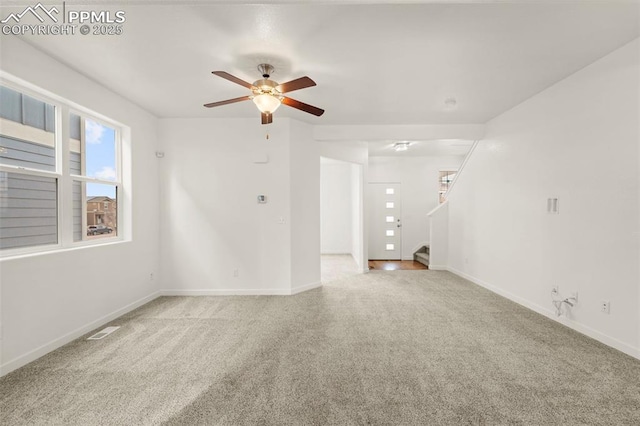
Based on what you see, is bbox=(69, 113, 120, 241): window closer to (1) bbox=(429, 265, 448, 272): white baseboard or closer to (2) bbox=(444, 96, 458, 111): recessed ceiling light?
(2) bbox=(444, 96, 458, 111): recessed ceiling light

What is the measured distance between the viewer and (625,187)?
2.46 m

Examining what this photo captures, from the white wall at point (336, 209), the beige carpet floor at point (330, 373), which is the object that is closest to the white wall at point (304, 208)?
the beige carpet floor at point (330, 373)

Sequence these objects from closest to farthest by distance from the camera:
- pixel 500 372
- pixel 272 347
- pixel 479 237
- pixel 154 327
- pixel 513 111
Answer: pixel 500 372, pixel 272 347, pixel 154 327, pixel 513 111, pixel 479 237

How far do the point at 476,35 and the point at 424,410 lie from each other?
2.85 m

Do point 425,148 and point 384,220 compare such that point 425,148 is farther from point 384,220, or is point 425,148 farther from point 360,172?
point 384,220

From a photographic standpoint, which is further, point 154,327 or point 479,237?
point 479,237

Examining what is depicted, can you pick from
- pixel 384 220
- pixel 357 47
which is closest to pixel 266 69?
pixel 357 47

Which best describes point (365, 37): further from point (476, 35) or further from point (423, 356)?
point (423, 356)

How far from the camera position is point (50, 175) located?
265 centimetres

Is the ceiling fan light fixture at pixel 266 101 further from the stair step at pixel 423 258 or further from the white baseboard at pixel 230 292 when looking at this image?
the stair step at pixel 423 258

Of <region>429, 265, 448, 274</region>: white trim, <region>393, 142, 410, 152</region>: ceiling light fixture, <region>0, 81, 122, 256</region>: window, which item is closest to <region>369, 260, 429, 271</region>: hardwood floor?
<region>429, 265, 448, 274</region>: white trim

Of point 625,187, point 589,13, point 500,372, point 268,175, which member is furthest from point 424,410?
point 268,175

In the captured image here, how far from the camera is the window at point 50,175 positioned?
2.36m

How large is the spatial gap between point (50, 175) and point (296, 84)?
2.57 meters
